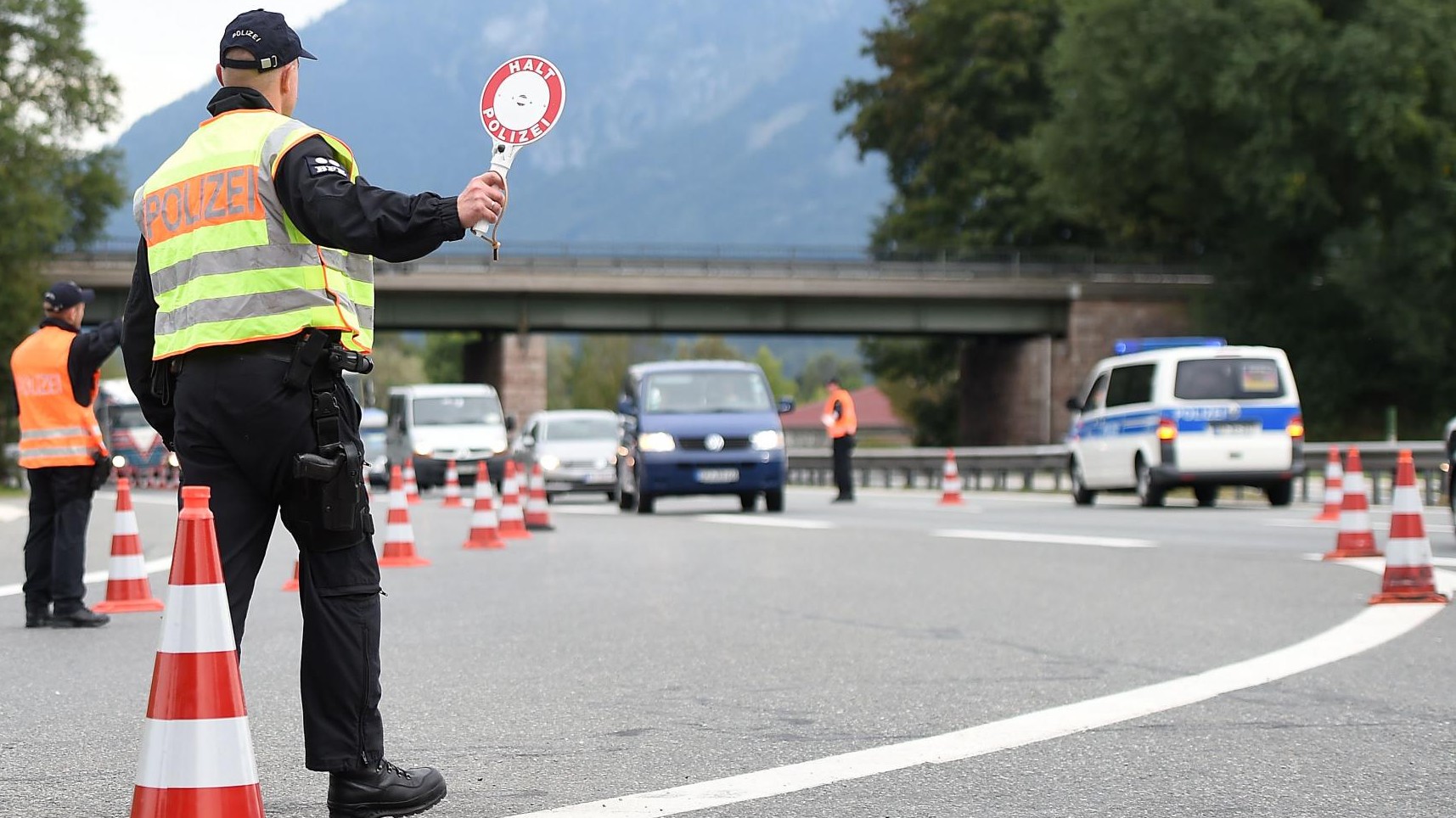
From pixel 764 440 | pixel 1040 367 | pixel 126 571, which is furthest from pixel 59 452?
pixel 1040 367

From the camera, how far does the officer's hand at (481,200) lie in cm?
511

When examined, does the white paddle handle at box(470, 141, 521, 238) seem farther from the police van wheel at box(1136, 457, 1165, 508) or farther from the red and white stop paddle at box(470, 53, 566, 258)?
the police van wheel at box(1136, 457, 1165, 508)

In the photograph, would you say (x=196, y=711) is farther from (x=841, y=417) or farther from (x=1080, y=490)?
(x=841, y=417)

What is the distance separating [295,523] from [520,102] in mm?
1310

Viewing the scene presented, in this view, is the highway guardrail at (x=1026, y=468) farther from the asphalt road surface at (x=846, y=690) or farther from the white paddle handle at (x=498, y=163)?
the white paddle handle at (x=498, y=163)

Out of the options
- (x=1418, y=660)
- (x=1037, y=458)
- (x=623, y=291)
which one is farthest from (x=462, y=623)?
(x=623, y=291)

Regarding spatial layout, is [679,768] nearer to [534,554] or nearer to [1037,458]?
[534,554]

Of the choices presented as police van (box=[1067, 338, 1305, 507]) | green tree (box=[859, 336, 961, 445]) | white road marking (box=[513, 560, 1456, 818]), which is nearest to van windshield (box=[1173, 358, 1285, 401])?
police van (box=[1067, 338, 1305, 507])

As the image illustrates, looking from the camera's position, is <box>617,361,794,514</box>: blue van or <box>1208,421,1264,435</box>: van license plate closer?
<box>1208,421,1264,435</box>: van license plate

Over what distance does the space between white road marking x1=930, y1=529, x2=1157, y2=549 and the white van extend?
61.5 feet

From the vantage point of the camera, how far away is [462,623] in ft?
37.1

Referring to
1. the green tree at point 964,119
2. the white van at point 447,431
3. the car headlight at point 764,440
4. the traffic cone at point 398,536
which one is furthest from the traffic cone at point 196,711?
the green tree at point 964,119

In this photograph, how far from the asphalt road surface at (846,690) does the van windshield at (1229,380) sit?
8.63 m

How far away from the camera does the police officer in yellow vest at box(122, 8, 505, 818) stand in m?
5.21
